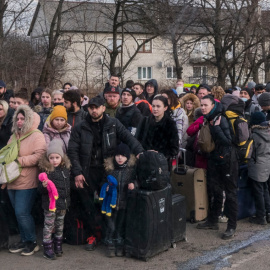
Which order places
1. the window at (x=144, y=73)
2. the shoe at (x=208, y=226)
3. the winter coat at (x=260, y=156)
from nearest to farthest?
the shoe at (x=208, y=226) → the winter coat at (x=260, y=156) → the window at (x=144, y=73)

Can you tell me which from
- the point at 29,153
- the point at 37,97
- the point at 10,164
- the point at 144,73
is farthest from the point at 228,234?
the point at 144,73

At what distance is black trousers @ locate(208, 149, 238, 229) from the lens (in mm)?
6238

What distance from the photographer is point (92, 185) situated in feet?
19.5

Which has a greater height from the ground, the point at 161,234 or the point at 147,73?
the point at 147,73

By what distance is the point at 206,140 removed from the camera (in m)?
6.36

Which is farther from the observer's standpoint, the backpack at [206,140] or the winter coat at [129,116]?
the winter coat at [129,116]

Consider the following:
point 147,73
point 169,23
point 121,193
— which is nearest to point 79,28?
point 169,23

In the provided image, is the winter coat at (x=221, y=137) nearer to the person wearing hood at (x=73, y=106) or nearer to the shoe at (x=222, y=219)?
the shoe at (x=222, y=219)

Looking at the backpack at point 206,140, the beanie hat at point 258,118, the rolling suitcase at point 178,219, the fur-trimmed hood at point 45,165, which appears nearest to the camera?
the fur-trimmed hood at point 45,165

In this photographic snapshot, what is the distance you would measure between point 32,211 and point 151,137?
1940 mm

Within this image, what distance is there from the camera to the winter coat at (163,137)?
6070mm

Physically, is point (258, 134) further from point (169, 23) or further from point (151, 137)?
point (169, 23)

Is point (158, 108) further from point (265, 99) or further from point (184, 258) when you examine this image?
point (265, 99)

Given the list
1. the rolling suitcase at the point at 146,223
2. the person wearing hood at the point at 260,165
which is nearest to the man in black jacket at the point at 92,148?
the rolling suitcase at the point at 146,223
